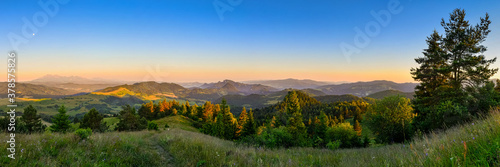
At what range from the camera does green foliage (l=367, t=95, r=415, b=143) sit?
90.7 feet

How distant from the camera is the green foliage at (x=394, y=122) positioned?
27641mm

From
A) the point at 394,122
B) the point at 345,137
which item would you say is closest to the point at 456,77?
the point at 394,122

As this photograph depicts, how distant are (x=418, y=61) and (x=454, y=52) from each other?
671 centimetres

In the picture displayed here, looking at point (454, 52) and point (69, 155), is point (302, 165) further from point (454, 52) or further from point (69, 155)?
point (454, 52)

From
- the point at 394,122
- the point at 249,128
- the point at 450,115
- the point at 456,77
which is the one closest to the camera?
the point at 450,115

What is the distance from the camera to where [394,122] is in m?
29.2

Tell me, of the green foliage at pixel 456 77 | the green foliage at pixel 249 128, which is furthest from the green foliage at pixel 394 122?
the green foliage at pixel 249 128

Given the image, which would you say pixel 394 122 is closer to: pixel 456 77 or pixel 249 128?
pixel 456 77

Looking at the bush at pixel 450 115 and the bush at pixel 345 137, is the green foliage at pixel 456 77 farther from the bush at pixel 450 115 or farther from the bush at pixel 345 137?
the bush at pixel 345 137

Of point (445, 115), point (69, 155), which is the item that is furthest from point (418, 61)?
point (69, 155)

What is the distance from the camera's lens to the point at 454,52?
24500mm

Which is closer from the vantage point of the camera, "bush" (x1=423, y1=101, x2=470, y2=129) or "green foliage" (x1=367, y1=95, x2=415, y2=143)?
"bush" (x1=423, y1=101, x2=470, y2=129)

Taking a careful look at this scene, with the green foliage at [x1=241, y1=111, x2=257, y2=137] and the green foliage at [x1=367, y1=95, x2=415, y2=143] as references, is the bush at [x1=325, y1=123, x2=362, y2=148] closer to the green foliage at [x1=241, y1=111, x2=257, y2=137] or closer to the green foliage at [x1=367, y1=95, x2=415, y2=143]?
the green foliage at [x1=367, y1=95, x2=415, y2=143]

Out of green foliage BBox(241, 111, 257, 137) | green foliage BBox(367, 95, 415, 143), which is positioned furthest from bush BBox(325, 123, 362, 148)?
green foliage BBox(241, 111, 257, 137)
